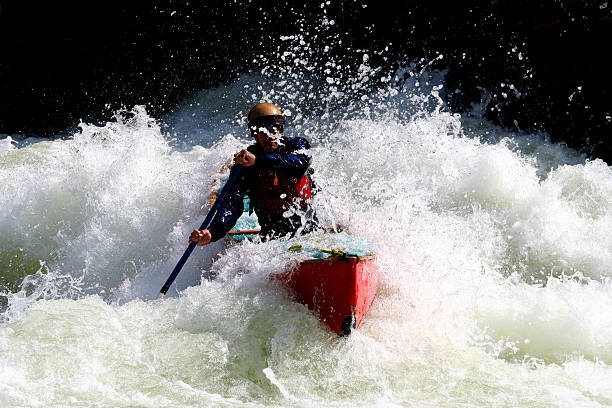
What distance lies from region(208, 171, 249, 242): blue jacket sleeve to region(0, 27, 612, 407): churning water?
222mm

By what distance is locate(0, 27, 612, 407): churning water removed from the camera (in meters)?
2.83

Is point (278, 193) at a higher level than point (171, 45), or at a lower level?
lower

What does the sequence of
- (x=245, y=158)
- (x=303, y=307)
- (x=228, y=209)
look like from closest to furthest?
1. (x=303, y=307)
2. (x=245, y=158)
3. (x=228, y=209)

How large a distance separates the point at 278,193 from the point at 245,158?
1.12ft

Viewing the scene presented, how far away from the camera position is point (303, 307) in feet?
10.9

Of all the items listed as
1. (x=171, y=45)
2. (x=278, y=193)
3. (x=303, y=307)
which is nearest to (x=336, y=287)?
(x=303, y=307)

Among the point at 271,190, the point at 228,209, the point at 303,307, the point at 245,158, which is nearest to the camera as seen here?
the point at 303,307

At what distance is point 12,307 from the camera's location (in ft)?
12.0

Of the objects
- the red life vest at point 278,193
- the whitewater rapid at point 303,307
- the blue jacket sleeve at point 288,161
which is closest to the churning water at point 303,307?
the whitewater rapid at point 303,307

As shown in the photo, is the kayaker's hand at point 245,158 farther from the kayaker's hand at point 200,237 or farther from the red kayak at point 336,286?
the red kayak at point 336,286

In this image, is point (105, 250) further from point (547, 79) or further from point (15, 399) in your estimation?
point (547, 79)

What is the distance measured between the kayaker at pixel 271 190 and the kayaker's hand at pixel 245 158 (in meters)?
0.03

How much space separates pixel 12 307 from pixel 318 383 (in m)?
2.15

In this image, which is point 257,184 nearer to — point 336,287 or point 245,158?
point 245,158
